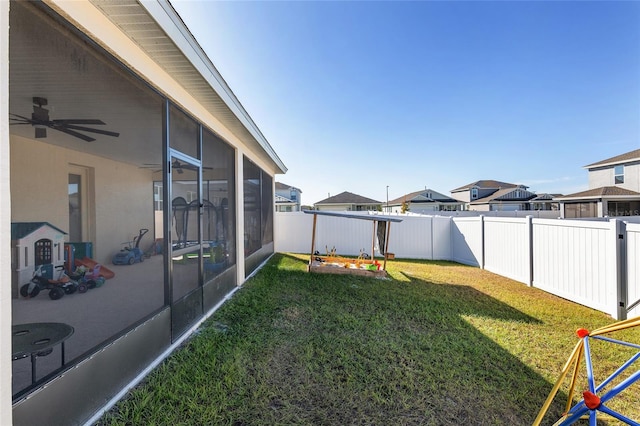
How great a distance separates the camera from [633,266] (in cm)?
341

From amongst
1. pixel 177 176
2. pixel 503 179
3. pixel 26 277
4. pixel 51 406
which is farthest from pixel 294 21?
pixel 503 179

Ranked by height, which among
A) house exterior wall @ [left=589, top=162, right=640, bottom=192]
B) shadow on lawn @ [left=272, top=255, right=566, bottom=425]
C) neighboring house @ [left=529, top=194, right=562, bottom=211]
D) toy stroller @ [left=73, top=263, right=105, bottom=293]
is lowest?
shadow on lawn @ [left=272, top=255, right=566, bottom=425]

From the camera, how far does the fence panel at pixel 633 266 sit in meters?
3.36

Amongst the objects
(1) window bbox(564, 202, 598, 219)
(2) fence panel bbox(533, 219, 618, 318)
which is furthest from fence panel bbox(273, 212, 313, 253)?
(1) window bbox(564, 202, 598, 219)

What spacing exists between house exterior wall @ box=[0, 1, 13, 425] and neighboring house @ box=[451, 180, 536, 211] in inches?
1362

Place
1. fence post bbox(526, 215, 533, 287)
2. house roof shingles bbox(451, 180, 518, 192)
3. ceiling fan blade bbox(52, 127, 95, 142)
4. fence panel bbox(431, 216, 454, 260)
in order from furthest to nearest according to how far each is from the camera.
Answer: house roof shingles bbox(451, 180, 518, 192) < fence panel bbox(431, 216, 454, 260) < fence post bbox(526, 215, 533, 287) < ceiling fan blade bbox(52, 127, 95, 142)

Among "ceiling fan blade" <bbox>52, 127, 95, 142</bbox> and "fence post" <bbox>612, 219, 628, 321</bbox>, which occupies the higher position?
"ceiling fan blade" <bbox>52, 127, 95, 142</bbox>

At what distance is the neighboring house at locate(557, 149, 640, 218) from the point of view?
655 inches

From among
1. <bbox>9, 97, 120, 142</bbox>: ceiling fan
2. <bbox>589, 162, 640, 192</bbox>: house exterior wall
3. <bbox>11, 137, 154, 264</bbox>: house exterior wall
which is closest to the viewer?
<bbox>9, 97, 120, 142</bbox>: ceiling fan

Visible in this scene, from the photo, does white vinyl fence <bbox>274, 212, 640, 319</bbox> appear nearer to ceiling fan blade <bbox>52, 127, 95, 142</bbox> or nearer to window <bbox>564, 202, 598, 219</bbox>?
ceiling fan blade <bbox>52, 127, 95, 142</bbox>

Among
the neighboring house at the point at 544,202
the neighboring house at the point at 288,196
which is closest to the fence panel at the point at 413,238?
the neighboring house at the point at 288,196

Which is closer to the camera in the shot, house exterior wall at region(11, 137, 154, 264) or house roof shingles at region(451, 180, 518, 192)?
house exterior wall at region(11, 137, 154, 264)

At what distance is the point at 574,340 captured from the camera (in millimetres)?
3000

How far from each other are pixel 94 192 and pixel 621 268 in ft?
35.5
